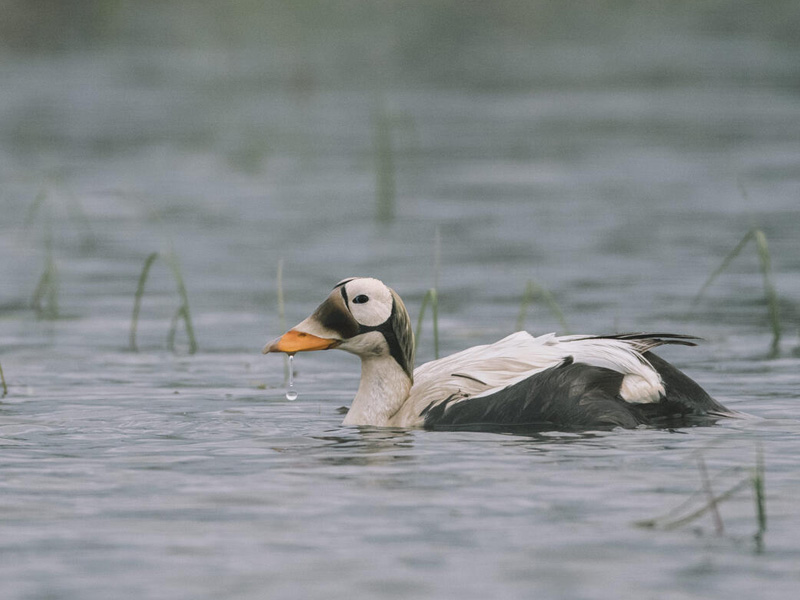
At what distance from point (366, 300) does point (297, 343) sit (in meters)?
0.46

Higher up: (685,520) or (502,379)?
(502,379)

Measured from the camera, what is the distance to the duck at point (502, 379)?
9.08m

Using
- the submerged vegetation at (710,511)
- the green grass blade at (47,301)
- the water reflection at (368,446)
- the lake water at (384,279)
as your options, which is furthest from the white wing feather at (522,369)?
the green grass blade at (47,301)

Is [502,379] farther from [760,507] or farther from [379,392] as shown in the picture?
[760,507]

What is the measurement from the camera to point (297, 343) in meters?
9.29

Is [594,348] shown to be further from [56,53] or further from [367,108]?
[56,53]

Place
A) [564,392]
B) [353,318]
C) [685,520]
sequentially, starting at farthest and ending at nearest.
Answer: [353,318] < [564,392] < [685,520]

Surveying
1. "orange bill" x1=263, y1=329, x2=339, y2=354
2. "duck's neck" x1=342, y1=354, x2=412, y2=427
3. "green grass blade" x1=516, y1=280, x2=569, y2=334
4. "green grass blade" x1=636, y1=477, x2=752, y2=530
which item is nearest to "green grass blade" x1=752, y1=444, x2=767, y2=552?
"green grass blade" x1=636, y1=477, x2=752, y2=530

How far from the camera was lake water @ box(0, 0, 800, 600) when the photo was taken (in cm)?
669

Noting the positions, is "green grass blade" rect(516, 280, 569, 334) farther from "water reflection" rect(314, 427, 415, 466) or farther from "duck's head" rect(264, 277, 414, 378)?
"water reflection" rect(314, 427, 415, 466)

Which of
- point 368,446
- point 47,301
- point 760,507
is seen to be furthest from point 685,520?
point 47,301

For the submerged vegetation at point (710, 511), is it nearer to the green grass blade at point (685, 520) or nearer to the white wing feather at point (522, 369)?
the green grass blade at point (685, 520)

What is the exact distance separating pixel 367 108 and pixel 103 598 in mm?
24199

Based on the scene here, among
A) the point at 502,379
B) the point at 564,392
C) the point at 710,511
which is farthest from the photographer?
the point at 502,379
